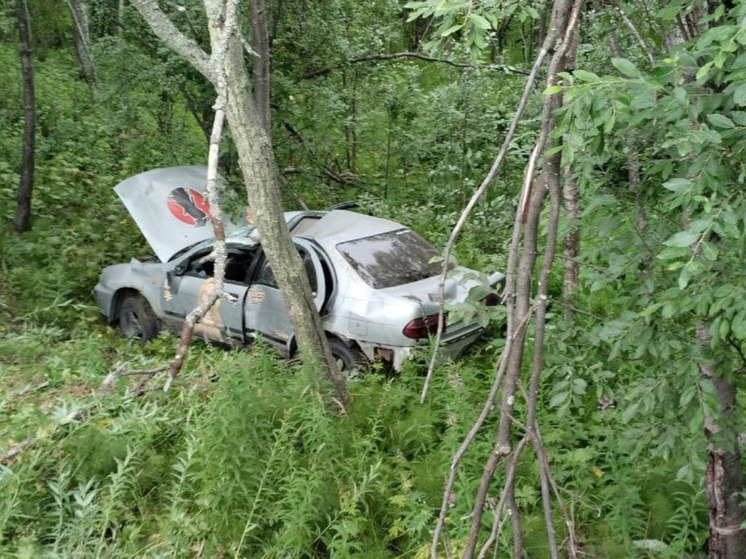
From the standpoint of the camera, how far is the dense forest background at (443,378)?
266 cm

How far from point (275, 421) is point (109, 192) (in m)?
7.65

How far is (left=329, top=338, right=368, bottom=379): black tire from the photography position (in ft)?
22.1

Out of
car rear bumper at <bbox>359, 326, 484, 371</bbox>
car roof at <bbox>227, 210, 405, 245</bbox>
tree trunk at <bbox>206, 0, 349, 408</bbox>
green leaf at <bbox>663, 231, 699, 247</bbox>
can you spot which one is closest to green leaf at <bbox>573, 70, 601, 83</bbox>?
green leaf at <bbox>663, 231, 699, 247</bbox>

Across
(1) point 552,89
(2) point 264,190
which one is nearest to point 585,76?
(1) point 552,89

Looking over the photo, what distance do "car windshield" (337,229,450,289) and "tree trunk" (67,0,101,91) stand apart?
7883 mm

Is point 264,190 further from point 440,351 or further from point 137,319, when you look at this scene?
point 137,319

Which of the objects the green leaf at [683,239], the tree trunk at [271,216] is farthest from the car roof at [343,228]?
the green leaf at [683,239]

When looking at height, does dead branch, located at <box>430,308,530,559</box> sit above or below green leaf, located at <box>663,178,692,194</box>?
below

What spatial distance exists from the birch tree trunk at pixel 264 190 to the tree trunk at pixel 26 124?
18.8 ft

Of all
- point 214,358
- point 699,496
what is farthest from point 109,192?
point 699,496

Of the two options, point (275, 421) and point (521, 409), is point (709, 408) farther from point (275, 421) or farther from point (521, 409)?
point (275, 421)

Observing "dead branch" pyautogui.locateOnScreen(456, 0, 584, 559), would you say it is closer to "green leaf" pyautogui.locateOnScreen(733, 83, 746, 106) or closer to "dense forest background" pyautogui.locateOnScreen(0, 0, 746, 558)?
"dense forest background" pyautogui.locateOnScreen(0, 0, 746, 558)

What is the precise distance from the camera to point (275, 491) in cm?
478

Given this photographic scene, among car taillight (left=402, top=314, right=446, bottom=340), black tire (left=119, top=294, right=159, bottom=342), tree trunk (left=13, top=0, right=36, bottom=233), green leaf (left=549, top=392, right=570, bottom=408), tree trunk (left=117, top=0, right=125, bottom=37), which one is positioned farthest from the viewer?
tree trunk (left=117, top=0, right=125, bottom=37)
